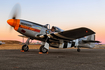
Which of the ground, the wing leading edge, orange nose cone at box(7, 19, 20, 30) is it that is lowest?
the ground

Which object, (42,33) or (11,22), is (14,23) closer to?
(11,22)

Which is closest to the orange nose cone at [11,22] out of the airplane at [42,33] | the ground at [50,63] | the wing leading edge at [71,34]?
the airplane at [42,33]

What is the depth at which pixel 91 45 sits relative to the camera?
16922mm

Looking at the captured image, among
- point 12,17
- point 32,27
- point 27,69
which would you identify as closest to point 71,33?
point 32,27

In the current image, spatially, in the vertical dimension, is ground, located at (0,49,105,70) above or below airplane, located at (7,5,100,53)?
below

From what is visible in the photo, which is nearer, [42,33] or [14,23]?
[14,23]

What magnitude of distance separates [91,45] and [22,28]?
1037cm

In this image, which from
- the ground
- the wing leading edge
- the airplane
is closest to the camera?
the ground

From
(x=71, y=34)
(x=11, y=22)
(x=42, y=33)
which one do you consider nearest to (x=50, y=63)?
(x=71, y=34)

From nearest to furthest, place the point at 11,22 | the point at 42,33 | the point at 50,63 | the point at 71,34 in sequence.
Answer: the point at 50,63, the point at 71,34, the point at 11,22, the point at 42,33

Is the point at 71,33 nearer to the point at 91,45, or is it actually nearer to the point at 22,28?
the point at 22,28

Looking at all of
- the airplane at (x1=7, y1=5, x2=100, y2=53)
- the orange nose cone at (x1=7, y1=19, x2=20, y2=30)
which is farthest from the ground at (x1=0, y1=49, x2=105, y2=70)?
the orange nose cone at (x1=7, y1=19, x2=20, y2=30)

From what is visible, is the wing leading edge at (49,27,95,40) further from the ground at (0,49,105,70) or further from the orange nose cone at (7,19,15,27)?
the orange nose cone at (7,19,15,27)

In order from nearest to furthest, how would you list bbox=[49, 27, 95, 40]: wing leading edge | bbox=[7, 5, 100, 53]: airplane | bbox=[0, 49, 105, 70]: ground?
bbox=[0, 49, 105, 70]: ground → bbox=[49, 27, 95, 40]: wing leading edge → bbox=[7, 5, 100, 53]: airplane
